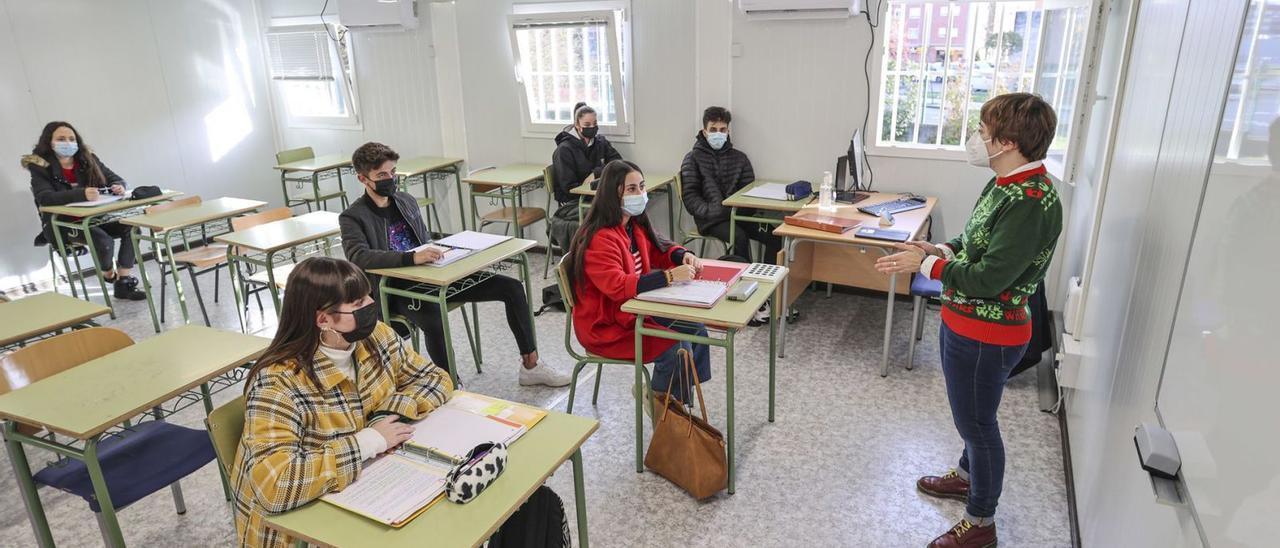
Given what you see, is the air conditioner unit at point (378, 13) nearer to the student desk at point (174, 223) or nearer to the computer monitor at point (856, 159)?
the student desk at point (174, 223)

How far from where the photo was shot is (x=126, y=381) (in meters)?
2.13

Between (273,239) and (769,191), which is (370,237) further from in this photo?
(769,191)

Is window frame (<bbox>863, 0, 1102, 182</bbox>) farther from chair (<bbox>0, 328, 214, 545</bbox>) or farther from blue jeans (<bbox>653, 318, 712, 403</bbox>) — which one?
chair (<bbox>0, 328, 214, 545</bbox>)

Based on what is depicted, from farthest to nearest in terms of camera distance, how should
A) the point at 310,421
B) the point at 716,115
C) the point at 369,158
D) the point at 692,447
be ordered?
the point at 716,115, the point at 369,158, the point at 692,447, the point at 310,421

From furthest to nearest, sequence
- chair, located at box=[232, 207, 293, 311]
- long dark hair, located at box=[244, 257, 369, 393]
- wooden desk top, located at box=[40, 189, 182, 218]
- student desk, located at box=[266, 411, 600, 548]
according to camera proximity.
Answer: wooden desk top, located at box=[40, 189, 182, 218], chair, located at box=[232, 207, 293, 311], long dark hair, located at box=[244, 257, 369, 393], student desk, located at box=[266, 411, 600, 548]

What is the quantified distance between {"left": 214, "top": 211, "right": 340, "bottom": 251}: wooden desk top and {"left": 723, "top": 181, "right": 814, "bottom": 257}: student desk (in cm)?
232

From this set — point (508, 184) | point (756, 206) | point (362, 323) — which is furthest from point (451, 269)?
point (508, 184)

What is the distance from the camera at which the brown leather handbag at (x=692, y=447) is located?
259cm

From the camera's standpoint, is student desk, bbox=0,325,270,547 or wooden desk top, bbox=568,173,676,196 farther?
wooden desk top, bbox=568,173,676,196

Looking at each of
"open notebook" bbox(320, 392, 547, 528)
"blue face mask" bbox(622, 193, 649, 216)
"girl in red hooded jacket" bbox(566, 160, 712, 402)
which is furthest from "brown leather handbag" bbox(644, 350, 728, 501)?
"open notebook" bbox(320, 392, 547, 528)

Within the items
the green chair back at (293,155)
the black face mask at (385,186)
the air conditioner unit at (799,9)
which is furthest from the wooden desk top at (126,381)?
the green chair back at (293,155)

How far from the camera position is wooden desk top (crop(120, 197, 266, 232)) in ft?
13.6

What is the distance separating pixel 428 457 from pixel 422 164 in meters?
4.71

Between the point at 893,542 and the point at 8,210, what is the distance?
249 inches
